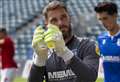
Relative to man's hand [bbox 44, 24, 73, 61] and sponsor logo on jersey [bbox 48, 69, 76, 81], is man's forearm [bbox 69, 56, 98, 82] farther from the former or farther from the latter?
sponsor logo on jersey [bbox 48, 69, 76, 81]

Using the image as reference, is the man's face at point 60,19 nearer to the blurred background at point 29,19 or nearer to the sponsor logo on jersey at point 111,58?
the sponsor logo on jersey at point 111,58

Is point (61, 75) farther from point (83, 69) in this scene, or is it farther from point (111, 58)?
point (111, 58)

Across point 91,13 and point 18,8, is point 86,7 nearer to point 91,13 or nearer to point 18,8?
point 91,13

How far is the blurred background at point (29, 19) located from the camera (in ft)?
64.8

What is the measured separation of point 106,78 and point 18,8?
18989 mm

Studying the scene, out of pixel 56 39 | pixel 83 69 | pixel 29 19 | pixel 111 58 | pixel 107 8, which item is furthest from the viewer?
pixel 29 19

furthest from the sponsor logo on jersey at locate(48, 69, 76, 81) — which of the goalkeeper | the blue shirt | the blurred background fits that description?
the blurred background

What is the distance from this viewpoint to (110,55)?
4.91 m

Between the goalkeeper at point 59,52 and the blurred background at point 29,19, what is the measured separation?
15.0m

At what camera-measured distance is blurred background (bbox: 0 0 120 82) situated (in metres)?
19.8

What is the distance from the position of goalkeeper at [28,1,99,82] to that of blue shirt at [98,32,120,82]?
5.22 ft

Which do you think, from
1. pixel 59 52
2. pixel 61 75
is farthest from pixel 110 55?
pixel 59 52

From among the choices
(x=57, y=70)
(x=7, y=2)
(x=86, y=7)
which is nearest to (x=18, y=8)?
(x=7, y=2)

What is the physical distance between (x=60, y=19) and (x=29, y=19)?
62.4 ft
